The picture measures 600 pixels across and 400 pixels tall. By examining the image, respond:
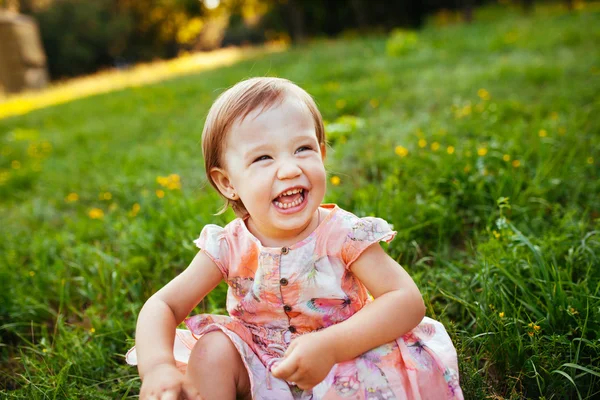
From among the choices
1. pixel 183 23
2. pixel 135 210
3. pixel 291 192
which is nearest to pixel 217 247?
pixel 291 192

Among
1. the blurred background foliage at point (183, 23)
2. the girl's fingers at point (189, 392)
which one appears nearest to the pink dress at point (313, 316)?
the girl's fingers at point (189, 392)

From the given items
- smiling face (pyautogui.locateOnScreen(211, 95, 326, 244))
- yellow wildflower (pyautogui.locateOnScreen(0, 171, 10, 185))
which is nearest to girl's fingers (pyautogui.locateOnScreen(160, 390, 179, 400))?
smiling face (pyautogui.locateOnScreen(211, 95, 326, 244))

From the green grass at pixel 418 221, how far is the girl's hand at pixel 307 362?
501 mm

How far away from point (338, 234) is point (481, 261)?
0.85 m

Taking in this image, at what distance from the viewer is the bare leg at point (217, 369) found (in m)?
1.33

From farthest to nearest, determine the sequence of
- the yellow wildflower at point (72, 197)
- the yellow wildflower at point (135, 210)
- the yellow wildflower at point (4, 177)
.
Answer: the yellow wildflower at point (4, 177) < the yellow wildflower at point (72, 197) < the yellow wildflower at point (135, 210)

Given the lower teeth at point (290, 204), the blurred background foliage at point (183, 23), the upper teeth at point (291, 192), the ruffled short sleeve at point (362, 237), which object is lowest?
the blurred background foliage at point (183, 23)

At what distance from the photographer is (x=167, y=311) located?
1.40 m

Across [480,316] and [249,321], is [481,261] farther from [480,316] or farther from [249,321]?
[249,321]

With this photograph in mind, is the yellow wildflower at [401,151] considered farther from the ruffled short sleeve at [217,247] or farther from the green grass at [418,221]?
the ruffled short sleeve at [217,247]

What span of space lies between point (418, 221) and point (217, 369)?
1391mm

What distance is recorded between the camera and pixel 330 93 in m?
5.45

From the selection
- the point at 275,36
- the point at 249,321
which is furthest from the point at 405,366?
the point at 275,36

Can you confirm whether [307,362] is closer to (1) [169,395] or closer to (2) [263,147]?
(1) [169,395]
